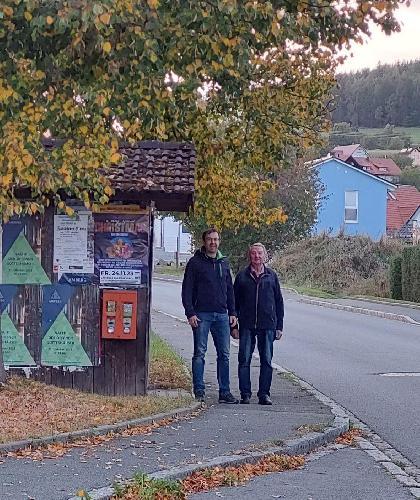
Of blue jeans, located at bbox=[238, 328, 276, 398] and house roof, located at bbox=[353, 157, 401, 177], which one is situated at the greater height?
house roof, located at bbox=[353, 157, 401, 177]

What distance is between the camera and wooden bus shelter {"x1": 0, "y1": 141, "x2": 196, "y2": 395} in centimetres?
1147

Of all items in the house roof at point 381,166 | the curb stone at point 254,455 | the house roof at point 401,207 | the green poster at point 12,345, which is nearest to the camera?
the curb stone at point 254,455

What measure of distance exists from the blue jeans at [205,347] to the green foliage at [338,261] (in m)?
33.4

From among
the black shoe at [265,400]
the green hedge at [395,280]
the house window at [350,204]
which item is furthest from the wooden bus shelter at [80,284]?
the house window at [350,204]

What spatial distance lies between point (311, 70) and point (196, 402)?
464 centimetres

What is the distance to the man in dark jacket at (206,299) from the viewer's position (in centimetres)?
Answer: 1203

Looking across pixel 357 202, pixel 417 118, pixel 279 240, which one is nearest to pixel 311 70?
pixel 279 240

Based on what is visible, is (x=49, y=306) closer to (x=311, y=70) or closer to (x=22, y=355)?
(x=22, y=355)

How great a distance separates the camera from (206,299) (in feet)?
39.5

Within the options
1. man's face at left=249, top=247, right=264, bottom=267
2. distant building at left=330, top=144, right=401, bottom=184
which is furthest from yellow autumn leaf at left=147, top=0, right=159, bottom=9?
distant building at left=330, top=144, right=401, bottom=184

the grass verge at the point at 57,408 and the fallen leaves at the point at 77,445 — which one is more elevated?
the grass verge at the point at 57,408

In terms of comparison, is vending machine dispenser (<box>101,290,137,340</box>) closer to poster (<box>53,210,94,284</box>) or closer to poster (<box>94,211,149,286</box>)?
poster (<box>94,211,149,286</box>)

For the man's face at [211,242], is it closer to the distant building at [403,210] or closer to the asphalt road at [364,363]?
the asphalt road at [364,363]

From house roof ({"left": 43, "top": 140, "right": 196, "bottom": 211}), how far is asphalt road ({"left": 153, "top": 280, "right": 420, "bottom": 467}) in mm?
3191
